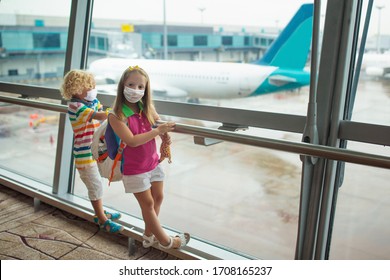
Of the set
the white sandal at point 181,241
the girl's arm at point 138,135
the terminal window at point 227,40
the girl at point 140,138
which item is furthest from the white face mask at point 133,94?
the terminal window at point 227,40

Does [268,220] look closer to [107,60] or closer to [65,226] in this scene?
[65,226]

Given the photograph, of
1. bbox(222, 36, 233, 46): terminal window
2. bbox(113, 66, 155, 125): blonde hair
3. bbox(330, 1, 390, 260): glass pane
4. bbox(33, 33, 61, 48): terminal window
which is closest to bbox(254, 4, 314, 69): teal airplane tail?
bbox(222, 36, 233, 46): terminal window

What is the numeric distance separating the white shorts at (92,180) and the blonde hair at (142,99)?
29.3 inches

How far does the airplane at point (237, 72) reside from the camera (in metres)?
2.56

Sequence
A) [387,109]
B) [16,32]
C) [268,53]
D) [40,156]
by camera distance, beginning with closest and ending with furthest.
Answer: [387,109] → [268,53] → [16,32] → [40,156]

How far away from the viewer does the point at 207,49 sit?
315 centimetres

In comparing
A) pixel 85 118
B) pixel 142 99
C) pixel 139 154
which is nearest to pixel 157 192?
pixel 139 154

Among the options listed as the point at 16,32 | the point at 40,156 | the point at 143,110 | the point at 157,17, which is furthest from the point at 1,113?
the point at 143,110

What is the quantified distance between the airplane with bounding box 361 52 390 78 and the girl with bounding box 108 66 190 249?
3.65ft

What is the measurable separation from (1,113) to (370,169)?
4.50 metres

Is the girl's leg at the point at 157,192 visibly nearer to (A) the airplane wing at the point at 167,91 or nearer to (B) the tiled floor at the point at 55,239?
(B) the tiled floor at the point at 55,239

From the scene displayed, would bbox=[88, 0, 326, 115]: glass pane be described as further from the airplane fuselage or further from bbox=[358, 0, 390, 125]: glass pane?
bbox=[358, 0, 390, 125]: glass pane

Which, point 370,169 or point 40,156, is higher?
point 370,169

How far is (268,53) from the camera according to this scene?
2766mm
